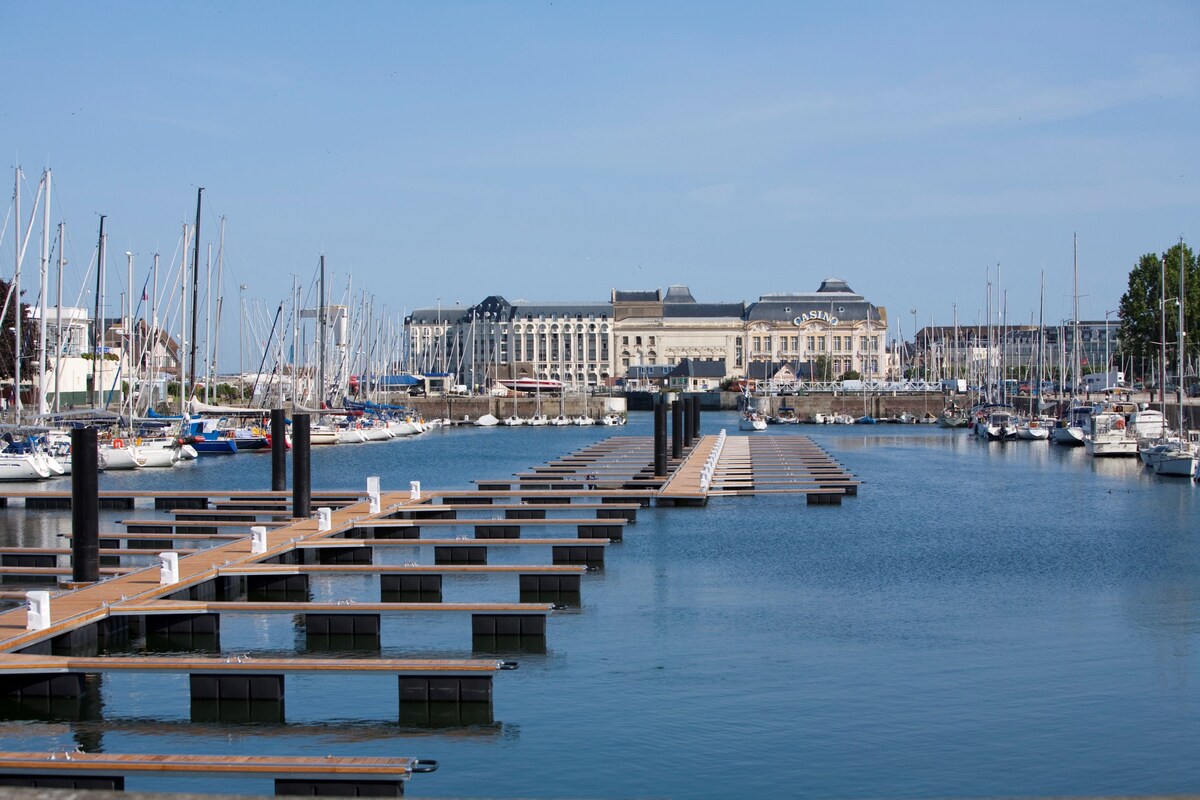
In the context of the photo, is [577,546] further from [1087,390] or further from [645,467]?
[1087,390]

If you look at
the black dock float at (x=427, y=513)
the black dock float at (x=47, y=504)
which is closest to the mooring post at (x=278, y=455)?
the black dock float at (x=47, y=504)

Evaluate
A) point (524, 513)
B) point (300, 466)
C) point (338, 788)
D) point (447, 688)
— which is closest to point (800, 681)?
point (447, 688)

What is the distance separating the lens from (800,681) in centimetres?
2317

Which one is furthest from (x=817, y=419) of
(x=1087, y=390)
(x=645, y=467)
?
Answer: (x=645, y=467)

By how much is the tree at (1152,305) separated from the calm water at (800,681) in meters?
73.2

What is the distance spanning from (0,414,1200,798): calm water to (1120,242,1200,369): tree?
73173mm

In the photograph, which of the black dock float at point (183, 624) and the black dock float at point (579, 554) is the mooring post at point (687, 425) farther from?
the black dock float at point (183, 624)

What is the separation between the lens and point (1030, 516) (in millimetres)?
49938

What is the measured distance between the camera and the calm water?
1867 cm

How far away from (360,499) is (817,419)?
112337 millimetres

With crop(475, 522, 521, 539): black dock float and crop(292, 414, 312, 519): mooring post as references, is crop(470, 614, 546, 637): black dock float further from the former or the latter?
crop(475, 522, 521, 539): black dock float

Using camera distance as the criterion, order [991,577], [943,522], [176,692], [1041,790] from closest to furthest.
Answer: [1041,790] < [176,692] < [991,577] < [943,522]

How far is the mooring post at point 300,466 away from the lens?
3741cm

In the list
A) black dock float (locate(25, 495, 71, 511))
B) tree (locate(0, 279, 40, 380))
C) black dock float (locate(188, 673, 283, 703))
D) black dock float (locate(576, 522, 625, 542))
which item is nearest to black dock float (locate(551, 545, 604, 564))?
black dock float (locate(576, 522, 625, 542))
